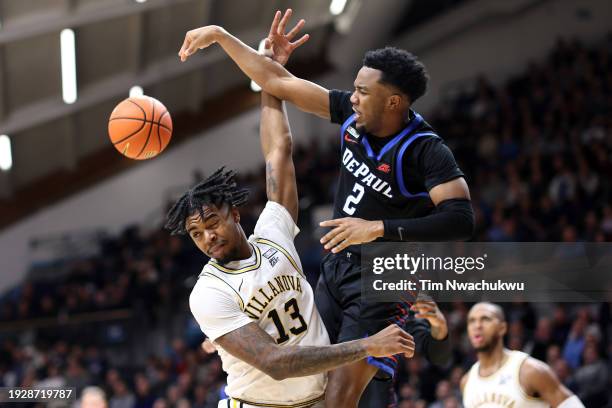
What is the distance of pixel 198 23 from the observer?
15.2m

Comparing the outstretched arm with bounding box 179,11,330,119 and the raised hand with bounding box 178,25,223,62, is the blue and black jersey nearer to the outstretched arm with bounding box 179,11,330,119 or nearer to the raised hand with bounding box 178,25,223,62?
the outstretched arm with bounding box 179,11,330,119

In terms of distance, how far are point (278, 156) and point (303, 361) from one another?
142 centimetres

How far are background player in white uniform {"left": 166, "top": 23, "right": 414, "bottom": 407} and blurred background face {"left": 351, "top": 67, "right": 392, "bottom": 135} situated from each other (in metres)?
0.72

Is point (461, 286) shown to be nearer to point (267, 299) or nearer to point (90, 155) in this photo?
point (267, 299)

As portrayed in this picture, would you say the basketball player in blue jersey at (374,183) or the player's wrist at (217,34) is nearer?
the basketball player in blue jersey at (374,183)

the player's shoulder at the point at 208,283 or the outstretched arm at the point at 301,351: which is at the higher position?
the player's shoulder at the point at 208,283

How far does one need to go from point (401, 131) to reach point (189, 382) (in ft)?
28.2

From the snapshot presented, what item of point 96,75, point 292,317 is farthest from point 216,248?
point 96,75

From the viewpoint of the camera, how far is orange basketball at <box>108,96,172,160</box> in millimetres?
5398

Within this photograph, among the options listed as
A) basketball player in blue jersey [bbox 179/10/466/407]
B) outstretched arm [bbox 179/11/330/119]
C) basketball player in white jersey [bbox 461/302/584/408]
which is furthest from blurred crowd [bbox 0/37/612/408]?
outstretched arm [bbox 179/11/330/119]

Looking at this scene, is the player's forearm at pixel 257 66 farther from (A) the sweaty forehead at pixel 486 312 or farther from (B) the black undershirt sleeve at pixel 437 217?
(A) the sweaty forehead at pixel 486 312

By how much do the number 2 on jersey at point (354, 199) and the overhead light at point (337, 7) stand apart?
13097 millimetres

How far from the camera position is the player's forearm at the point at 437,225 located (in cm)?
416

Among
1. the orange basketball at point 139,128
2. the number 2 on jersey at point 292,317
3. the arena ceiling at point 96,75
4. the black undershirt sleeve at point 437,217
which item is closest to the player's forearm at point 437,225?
the black undershirt sleeve at point 437,217
